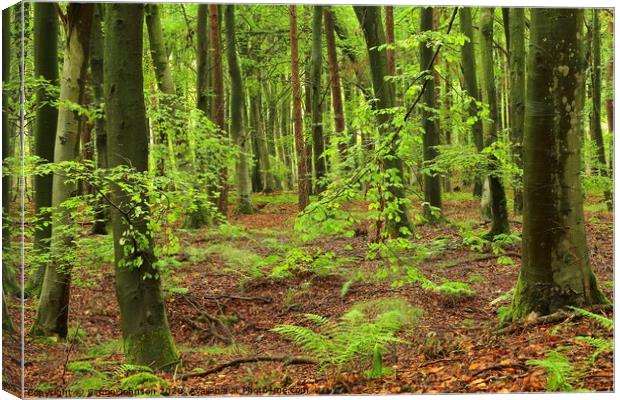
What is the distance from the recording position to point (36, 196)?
5406mm

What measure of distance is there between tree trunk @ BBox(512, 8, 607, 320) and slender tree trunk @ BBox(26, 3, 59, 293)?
15.3ft

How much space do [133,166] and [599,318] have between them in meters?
3.88

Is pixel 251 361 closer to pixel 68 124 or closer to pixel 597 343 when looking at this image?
pixel 597 343

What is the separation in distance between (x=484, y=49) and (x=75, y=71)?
6897mm

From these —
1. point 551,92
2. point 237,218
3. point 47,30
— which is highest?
point 47,30

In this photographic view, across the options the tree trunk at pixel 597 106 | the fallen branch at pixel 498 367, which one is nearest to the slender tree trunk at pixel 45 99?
the fallen branch at pixel 498 367

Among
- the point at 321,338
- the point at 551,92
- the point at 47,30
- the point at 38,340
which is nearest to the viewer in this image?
the point at 551,92

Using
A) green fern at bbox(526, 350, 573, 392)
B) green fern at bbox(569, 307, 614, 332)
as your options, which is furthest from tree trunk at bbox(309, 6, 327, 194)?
green fern at bbox(526, 350, 573, 392)

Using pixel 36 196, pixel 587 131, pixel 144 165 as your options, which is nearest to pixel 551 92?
pixel 587 131

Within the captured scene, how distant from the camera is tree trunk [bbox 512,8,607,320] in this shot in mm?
4289

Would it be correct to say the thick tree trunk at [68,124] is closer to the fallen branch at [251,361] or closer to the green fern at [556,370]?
the fallen branch at [251,361]

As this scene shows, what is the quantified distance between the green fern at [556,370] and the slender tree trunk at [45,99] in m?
4.71

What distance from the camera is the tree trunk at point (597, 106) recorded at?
5.40 metres

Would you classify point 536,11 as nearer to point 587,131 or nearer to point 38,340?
point 587,131
